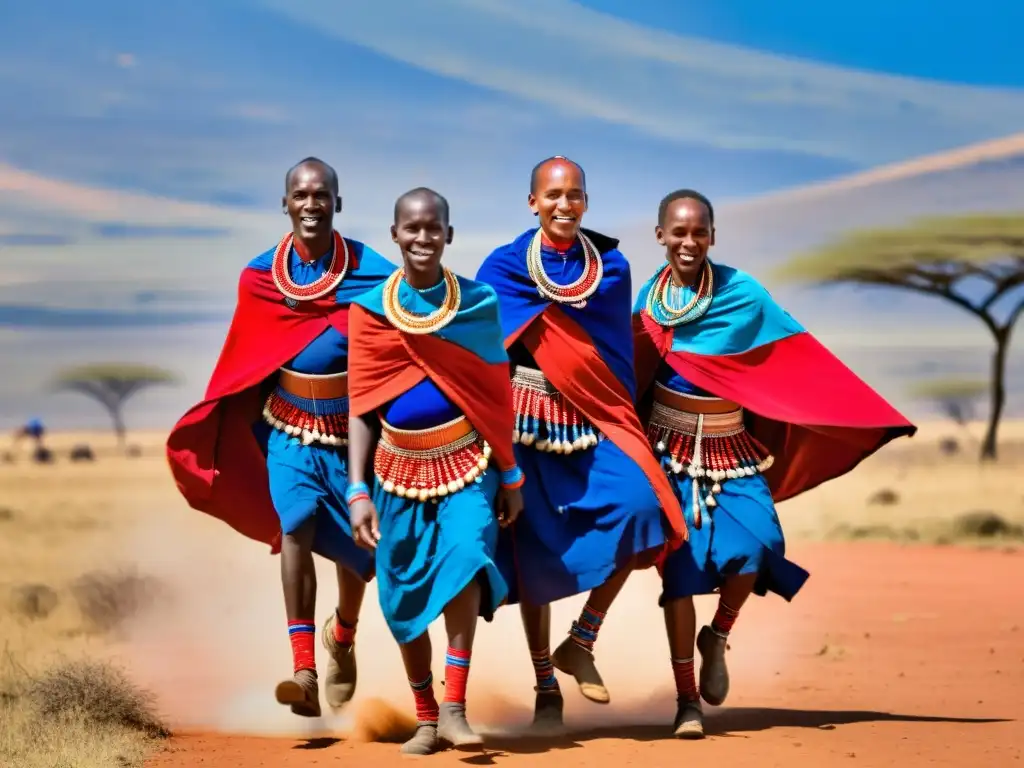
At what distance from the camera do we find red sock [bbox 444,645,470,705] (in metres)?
7.73

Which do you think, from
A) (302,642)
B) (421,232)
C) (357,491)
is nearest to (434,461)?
(357,491)

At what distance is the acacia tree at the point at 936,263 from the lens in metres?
31.6

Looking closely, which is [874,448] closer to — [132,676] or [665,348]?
[665,348]

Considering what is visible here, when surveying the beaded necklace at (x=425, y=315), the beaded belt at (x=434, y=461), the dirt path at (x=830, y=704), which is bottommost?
the dirt path at (x=830, y=704)

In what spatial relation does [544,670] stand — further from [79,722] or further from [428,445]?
[79,722]

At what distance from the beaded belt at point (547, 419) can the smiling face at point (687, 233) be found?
925 millimetres

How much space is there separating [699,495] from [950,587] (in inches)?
318

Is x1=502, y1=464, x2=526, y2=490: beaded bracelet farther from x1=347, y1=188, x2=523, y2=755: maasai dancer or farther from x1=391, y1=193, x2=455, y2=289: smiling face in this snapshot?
x1=391, y1=193, x2=455, y2=289: smiling face

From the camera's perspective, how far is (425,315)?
7.82 m

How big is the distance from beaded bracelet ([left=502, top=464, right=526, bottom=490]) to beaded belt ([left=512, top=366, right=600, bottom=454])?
45cm

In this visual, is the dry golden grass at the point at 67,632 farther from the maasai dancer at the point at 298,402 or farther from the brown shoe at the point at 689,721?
the brown shoe at the point at 689,721

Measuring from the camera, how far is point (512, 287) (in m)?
8.45

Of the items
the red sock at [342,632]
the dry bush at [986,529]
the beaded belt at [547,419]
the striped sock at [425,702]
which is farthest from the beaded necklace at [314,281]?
the dry bush at [986,529]

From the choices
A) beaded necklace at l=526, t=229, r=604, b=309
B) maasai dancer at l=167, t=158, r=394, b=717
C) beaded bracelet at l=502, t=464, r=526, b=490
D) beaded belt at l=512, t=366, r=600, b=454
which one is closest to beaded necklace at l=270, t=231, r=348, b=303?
maasai dancer at l=167, t=158, r=394, b=717
